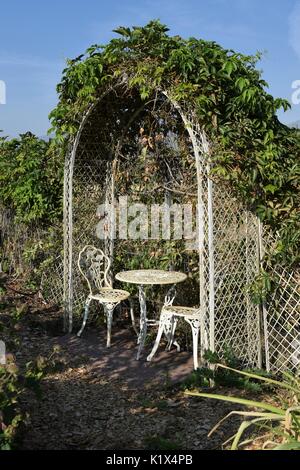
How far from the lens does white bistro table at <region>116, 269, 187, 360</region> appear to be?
4258 millimetres

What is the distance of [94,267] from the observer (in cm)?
525

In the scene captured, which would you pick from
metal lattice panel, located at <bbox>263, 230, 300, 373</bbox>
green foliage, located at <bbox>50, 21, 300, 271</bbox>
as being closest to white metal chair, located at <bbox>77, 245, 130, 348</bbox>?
metal lattice panel, located at <bbox>263, 230, 300, 373</bbox>

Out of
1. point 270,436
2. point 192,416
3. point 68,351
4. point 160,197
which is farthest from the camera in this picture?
point 160,197

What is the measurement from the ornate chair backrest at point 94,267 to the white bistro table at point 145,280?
0.62 metres

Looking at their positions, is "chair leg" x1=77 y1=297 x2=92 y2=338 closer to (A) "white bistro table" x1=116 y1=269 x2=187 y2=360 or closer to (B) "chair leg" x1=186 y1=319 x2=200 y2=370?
(A) "white bistro table" x1=116 y1=269 x2=187 y2=360

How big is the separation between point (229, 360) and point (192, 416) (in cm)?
76

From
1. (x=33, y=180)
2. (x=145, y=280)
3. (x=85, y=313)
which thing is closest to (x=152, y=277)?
(x=145, y=280)

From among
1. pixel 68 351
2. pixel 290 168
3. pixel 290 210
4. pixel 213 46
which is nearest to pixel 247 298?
pixel 290 210

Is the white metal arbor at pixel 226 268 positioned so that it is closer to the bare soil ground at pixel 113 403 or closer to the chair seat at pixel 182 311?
the chair seat at pixel 182 311

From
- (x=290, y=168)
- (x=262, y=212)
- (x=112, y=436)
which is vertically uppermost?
(x=290, y=168)

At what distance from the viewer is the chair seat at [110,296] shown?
470 cm

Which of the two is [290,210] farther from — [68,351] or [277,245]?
[68,351]

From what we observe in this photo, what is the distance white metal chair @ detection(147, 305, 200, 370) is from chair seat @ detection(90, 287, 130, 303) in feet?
1.76

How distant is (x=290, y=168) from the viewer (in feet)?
12.5
